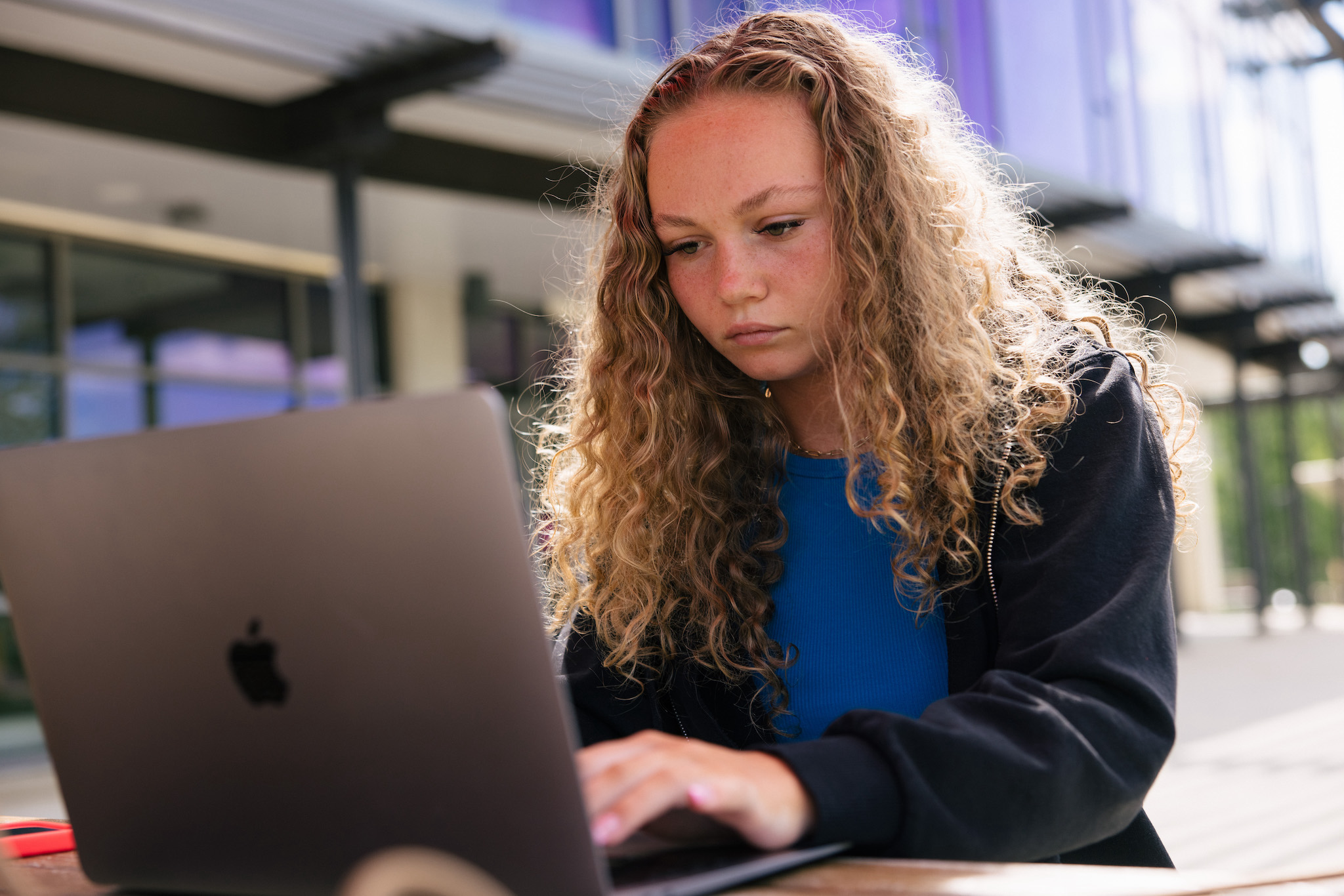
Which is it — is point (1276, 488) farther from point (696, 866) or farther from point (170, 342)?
point (696, 866)

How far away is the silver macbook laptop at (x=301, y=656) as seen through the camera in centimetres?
67

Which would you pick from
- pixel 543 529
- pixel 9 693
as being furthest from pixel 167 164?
pixel 543 529

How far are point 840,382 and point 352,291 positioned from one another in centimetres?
466

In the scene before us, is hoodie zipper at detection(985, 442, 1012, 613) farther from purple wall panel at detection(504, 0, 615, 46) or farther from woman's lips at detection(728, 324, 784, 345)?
purple wall panel at detection(504, 0, 615, 46)

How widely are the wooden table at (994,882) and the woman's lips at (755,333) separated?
24.0 inches

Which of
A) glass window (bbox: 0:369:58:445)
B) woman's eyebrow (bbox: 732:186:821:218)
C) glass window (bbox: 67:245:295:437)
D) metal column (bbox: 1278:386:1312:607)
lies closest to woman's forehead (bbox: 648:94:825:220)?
woman's eyebrow (bbox: 732:186:821:218)

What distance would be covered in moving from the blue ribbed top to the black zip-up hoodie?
0.06 metres

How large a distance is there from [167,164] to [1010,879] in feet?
22.3

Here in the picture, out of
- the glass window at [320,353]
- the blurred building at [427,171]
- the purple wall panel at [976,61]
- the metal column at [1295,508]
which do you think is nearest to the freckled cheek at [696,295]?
the blurred building at [427,171]

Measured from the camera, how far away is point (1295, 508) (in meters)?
16.3

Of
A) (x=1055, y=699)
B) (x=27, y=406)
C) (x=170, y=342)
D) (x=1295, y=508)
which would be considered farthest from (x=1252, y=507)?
(x=1055, y=699)

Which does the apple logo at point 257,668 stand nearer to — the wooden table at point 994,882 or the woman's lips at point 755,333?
the wooden table at point 994,882

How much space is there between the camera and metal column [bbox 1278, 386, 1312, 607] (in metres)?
16.0

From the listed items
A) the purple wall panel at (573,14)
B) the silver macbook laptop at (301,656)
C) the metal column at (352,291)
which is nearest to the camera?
the silver macbook laptop at (301,656)
